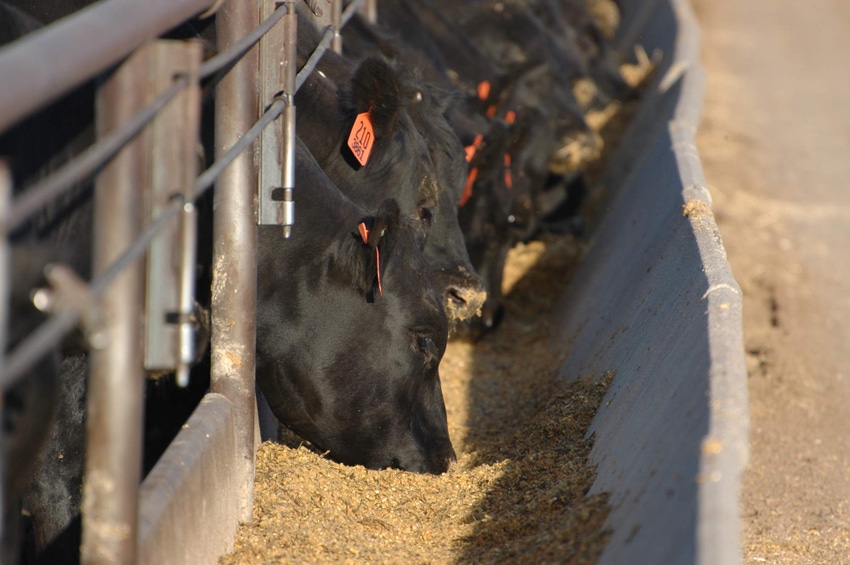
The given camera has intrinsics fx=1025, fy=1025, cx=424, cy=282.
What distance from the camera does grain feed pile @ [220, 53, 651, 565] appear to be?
2.50 metres

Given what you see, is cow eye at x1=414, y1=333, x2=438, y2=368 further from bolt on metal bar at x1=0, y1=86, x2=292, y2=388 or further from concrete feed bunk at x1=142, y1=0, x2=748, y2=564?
bolt on metal bar at x1=0, y1=86, x2=292, y2=388

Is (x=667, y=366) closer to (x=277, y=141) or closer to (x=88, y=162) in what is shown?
(x=277, y=141)

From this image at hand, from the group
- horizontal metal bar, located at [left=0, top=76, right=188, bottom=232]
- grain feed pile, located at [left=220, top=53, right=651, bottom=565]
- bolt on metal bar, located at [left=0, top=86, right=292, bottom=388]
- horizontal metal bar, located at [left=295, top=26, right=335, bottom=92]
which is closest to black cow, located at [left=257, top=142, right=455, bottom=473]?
grain feed pile, located at [left=220, top=53, right=651, bottom=565]

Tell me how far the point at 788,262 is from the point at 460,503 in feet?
16.8

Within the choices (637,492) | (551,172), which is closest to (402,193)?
(637,492)

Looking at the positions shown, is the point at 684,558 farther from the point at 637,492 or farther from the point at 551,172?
the point at 551,172

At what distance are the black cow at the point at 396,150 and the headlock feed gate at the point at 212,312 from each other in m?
0.61

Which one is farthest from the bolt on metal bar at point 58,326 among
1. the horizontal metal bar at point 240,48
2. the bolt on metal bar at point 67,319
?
the horizontal metal bar at point 240,48

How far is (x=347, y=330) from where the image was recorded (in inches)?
134

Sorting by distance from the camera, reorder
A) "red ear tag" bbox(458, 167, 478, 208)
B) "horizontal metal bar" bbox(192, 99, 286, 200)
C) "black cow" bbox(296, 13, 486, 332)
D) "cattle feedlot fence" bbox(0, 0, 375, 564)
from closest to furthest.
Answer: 1. "cattle feedlot fence" bbox(0, 0, 375, 564)
2. "horizontal metal bar" bbox(192, 99, 286, 200)
3. "black cow" bbox(296, 13, 486, 332)
4. "red ear tag" bbox(458, 167, 478, 208)

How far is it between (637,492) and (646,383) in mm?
754

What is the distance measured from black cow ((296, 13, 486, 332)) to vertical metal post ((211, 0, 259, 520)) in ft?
4.58

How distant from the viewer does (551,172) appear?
9008mm

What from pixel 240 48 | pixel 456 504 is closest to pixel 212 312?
pixel 240 48
